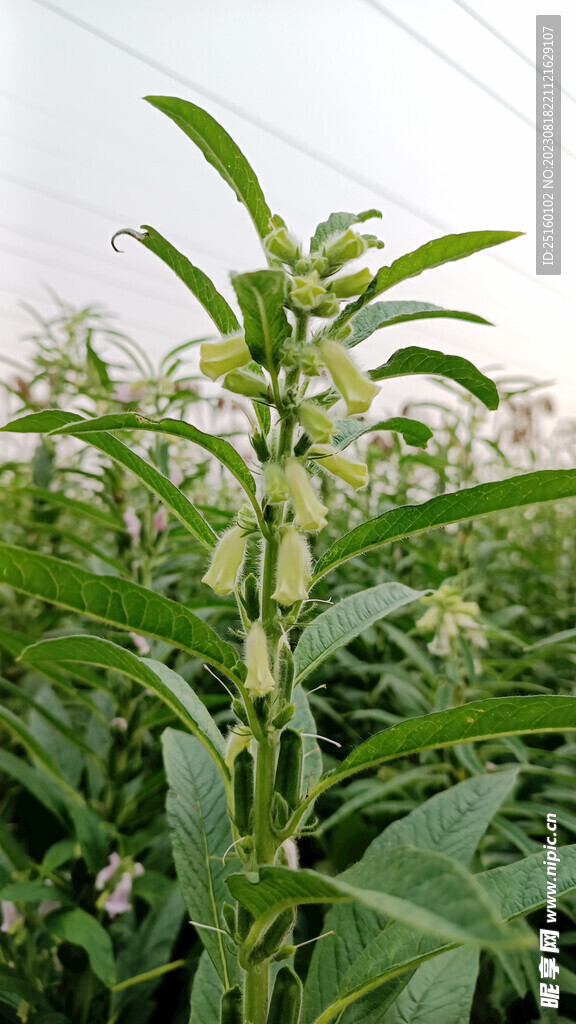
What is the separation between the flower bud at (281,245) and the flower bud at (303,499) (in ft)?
0.44

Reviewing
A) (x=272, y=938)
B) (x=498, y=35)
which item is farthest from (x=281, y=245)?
(x=498, y=35)

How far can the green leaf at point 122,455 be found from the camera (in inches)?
17.6

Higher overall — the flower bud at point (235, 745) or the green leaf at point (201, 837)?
the flower bud at point (235, 745)

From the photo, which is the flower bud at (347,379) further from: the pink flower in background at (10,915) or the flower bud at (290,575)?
the pink flower in background at (10,915)

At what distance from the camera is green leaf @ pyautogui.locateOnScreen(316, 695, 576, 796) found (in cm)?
41

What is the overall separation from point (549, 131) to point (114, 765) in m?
1.27

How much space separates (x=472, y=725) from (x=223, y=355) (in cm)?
27

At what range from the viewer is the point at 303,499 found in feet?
1.41

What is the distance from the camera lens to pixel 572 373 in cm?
235

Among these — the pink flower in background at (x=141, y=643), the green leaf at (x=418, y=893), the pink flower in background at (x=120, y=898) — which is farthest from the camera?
the pink flower in background at (x=141, y=643)

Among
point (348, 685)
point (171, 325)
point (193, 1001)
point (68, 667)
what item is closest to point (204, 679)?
point (348, 685)

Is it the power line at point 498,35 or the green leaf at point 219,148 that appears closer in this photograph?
the green leaf at point 219,148

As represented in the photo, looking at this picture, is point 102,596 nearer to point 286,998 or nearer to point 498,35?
point 286,998

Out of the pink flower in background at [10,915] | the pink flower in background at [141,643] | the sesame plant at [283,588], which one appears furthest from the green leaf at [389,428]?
the pink flower in background at [10,915]
